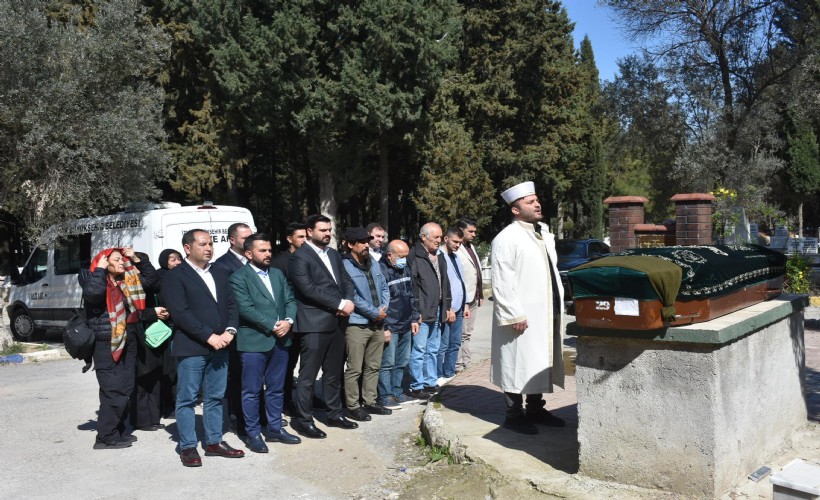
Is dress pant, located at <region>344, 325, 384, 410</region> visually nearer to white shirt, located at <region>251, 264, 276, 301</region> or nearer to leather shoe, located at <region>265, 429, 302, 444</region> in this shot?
leather shoe, located at <region>265, 429, 302, 444</region>

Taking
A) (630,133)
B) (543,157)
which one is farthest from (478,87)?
(630,133)

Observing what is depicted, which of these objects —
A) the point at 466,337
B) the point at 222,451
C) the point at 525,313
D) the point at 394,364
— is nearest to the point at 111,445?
the point at 222,451

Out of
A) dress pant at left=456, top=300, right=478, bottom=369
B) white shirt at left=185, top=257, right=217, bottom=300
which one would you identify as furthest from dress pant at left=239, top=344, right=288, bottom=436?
dress pant at left=456, top=300, right=478, bottom=369

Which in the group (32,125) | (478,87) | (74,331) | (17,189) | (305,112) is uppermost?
(478,87)

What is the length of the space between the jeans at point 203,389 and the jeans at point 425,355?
2.72m

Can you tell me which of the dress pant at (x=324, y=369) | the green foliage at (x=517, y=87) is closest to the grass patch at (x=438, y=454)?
the dress pant at (x=324, y=369)

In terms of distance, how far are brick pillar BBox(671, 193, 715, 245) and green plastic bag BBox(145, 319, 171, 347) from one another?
851 cm

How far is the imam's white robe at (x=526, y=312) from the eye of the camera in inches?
243

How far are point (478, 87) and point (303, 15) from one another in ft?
30.1

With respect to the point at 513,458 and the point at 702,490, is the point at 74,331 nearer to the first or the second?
the point at 513,458

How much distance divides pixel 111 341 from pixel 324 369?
1983 millimetres

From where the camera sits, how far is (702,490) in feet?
15.3

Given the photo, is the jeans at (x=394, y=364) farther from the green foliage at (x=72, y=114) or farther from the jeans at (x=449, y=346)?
the green foliage at (x=72, y=114)

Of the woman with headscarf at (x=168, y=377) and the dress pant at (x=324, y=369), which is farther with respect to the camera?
the woman with headscarf at (x=168, y=377)
